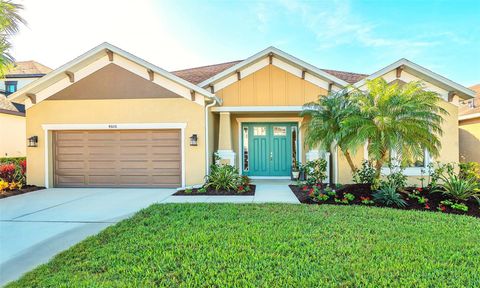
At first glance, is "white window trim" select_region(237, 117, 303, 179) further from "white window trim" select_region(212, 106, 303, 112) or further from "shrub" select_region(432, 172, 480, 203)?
"shrub" select_region(432, 172, 480, 203)

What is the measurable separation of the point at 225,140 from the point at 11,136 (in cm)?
1408

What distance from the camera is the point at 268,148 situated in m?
11.5

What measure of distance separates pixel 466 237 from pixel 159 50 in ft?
45.7

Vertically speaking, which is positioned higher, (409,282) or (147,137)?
(147,137)

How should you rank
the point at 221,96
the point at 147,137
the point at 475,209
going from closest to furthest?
1. the point at 475,209
2. the point at 147,137
3. the point at 221,96

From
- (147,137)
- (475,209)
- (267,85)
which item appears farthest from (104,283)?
(267,85)

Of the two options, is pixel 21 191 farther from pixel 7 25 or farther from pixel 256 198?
pixel 256 198

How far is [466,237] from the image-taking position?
13.6 feet

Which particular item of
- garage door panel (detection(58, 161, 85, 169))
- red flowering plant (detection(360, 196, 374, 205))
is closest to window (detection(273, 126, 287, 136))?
red flowering plant (detection(360, 196, 374, 205))

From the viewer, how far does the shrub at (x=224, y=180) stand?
8.51 meters

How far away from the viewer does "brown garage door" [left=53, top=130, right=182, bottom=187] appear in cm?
946

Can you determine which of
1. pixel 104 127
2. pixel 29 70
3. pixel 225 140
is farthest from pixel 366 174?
pixel 29 70

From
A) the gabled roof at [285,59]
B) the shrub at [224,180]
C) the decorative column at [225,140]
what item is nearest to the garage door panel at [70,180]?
the shrub at [224,180]

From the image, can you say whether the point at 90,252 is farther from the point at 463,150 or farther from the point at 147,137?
the point at 463,150
